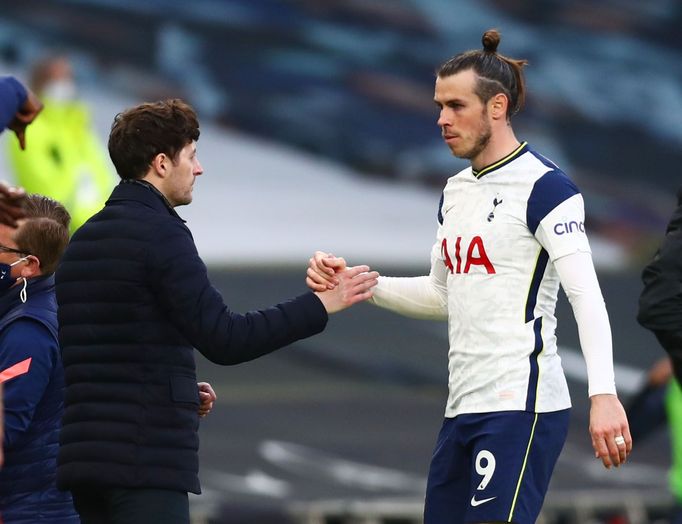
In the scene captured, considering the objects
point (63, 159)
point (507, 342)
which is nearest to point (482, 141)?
point (507, 342)

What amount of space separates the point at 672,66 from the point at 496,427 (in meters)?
13.3

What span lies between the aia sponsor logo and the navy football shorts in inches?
16.6

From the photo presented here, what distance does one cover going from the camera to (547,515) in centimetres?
770

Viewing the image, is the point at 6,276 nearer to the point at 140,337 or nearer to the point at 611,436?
the point at 140,337

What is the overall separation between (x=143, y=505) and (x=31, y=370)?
0.56m

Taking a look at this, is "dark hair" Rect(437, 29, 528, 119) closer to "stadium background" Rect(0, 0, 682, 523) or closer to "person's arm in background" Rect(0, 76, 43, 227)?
"person's arm in background" Rect(0, 76, 43, 227)

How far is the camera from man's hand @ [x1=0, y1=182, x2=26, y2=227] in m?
3.83

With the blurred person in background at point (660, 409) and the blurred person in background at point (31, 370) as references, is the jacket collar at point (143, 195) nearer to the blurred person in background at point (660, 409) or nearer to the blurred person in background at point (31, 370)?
the blurred person in background at point (31, 370)

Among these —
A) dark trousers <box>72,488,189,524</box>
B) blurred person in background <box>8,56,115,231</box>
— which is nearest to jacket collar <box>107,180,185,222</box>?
dark trousers <box>72,488,189,524</box>

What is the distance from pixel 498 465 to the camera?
4.31m

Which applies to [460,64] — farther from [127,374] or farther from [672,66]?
[672,66]

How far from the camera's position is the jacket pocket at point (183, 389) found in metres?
3.98

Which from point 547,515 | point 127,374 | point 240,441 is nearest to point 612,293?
point 240,441

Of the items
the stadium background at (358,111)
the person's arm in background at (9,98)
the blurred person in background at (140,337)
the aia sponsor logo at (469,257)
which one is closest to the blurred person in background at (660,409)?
the aia sponsor logo at (469,257)
